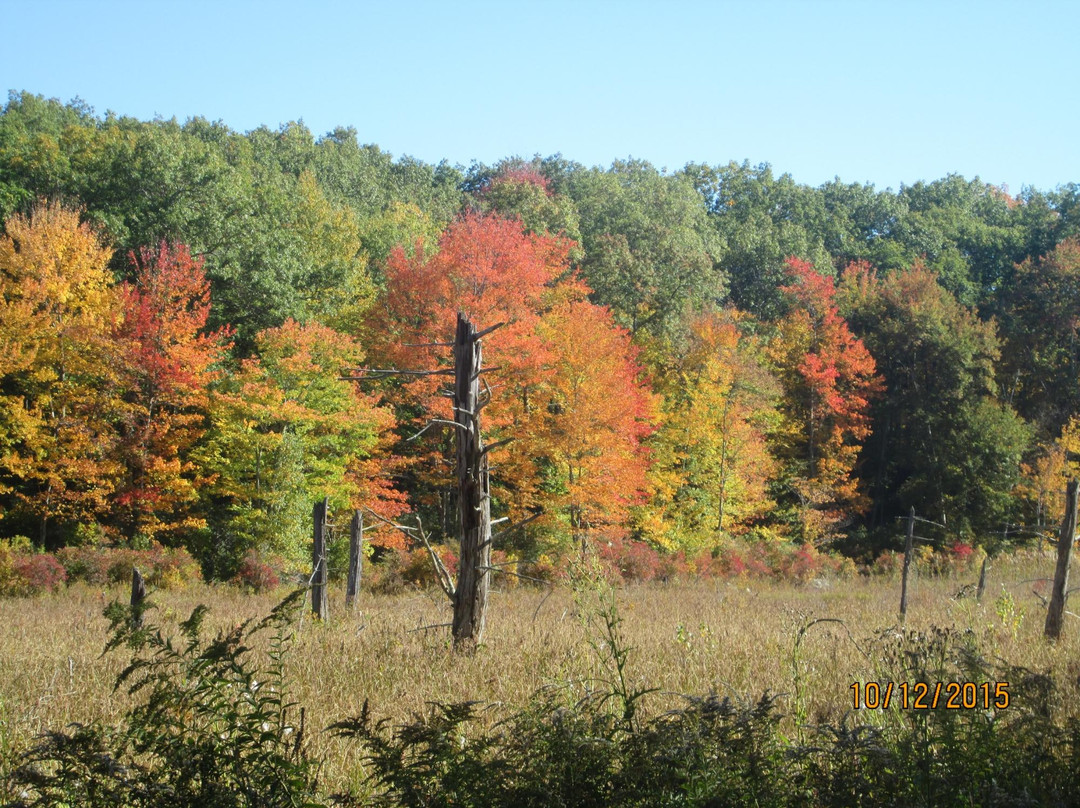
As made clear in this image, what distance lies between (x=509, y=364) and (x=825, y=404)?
17.1 metres

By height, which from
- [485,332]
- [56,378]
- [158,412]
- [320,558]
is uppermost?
[56,378]

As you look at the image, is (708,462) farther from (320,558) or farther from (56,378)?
(320,558)

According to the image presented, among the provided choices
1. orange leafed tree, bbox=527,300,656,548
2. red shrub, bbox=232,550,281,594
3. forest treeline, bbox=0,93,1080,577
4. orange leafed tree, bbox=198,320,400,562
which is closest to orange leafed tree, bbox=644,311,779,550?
forest treeline, bbox=0,93,1080,577

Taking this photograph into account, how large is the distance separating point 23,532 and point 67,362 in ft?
16.8

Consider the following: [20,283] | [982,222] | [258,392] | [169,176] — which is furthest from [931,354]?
[20,283]

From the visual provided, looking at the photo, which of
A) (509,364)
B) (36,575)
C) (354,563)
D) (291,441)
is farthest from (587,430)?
(36,575)

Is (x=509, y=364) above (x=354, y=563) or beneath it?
above

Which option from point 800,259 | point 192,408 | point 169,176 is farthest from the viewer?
point 800,259

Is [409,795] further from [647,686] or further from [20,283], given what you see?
[20,283]

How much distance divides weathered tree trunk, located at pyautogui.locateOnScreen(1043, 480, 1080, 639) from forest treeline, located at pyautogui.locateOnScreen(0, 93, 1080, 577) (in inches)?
277

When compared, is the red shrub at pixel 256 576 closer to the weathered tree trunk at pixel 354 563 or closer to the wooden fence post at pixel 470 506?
the weathered tree trunk at pixel 354 563

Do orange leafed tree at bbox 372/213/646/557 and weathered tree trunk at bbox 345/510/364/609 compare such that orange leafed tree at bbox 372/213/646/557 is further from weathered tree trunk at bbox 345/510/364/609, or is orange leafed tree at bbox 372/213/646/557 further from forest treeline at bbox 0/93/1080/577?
weathered tree trunk at bbox 345/510/364/609

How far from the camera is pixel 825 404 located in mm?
36469

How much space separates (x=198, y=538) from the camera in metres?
25.3
